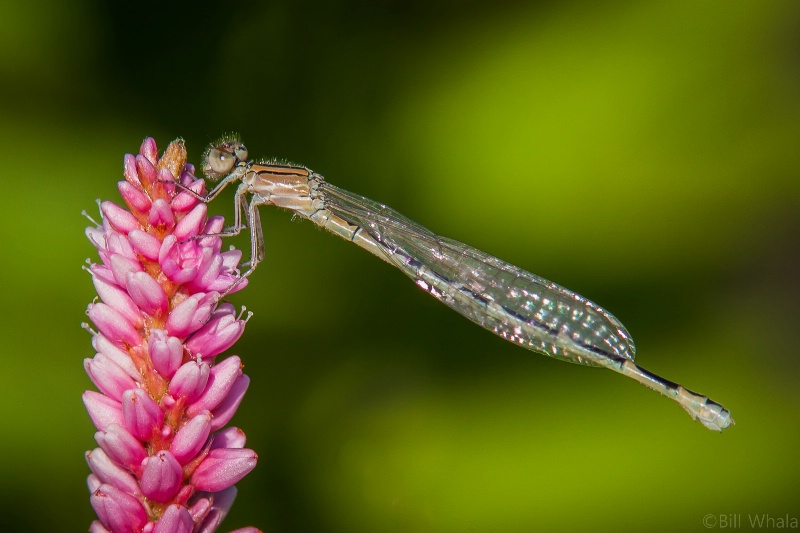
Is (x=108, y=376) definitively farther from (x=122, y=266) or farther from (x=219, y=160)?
(x=219, y=160)

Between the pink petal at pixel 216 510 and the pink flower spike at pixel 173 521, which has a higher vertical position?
the pink petal at pixel 216 510

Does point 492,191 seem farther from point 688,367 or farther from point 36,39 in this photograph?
point 36,39

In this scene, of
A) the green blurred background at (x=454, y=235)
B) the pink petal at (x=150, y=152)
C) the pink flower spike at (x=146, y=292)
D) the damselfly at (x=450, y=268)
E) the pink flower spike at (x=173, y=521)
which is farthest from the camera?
the green blurred background at (x=454, y=235)

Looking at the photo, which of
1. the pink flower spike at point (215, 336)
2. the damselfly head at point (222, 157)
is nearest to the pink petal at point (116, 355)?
the pink flower spike at point (215, 336)

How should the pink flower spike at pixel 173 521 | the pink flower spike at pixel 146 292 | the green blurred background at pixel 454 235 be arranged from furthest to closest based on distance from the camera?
the green blurred background at pixel 454 235
the pink flower spike at pixel 146 292
the pink flower spike at pixel 173 521

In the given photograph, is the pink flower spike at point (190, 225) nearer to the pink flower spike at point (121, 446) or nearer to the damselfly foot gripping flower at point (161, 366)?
the damselfly foot gripping flower at point (161, 366)

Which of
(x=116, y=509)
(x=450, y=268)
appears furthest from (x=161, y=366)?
(x=450, y=268)
